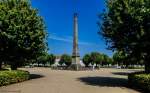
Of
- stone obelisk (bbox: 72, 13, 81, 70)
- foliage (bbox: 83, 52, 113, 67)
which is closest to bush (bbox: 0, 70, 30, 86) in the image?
stone obelisk (bbox: 72, 13, 81, 70)

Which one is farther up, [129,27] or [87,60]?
[87,60]

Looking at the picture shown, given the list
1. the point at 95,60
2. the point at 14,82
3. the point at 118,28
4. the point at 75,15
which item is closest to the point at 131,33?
the point at 118,28

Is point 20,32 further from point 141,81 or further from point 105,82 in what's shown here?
point 141,81

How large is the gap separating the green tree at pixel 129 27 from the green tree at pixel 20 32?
27.3 feet

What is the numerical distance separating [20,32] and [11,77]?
653 centimetres

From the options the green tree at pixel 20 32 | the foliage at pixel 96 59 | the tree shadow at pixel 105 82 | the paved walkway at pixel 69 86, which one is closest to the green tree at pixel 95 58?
the foliage at pixel 96 59

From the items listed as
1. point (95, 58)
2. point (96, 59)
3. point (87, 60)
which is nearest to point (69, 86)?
point (96, 59)

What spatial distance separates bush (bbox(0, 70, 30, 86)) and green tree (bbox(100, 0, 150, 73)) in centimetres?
794

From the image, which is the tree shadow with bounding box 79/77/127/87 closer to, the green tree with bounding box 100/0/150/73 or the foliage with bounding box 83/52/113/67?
the green tree with bounding box 100/0/150/73

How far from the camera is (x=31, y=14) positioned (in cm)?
3541

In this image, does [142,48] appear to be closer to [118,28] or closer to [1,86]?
[118,28]

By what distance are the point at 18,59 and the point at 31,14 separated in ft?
15.4

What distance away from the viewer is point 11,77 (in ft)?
91.1

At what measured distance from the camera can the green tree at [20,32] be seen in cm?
3284
